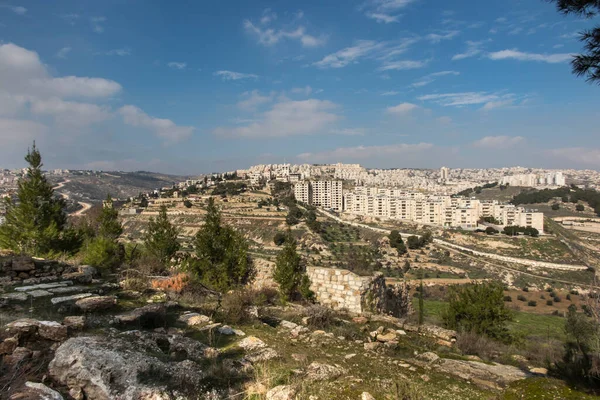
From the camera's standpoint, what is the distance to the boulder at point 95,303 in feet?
17.5

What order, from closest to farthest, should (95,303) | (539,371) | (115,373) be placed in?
(115,373)
(539,371)
(95,303)

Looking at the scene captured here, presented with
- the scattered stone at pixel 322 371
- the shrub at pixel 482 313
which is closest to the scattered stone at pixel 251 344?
the scattered stone at pixel 322 371

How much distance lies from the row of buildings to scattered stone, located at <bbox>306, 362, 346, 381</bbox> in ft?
289

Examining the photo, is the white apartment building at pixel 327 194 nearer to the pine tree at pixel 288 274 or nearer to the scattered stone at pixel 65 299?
the pine tree at pixel 288 274

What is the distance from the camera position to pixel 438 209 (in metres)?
93.8

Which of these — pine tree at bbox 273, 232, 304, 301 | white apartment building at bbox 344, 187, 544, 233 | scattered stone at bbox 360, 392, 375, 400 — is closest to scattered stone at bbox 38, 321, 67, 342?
scattered stone at bbox 360, 392, 375, 400

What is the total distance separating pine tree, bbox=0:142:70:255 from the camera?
46.4ft

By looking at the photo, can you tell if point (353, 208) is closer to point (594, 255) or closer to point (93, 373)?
point (594, 255)

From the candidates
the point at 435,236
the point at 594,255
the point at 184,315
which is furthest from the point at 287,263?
the point at 594,255

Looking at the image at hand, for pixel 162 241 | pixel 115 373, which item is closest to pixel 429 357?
pixel 115 373

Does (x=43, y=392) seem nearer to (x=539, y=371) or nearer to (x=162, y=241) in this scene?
(x=539, y=371)

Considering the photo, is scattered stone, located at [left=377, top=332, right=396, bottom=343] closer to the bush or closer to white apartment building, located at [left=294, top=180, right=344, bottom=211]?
the bush

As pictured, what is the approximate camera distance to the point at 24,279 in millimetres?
7570

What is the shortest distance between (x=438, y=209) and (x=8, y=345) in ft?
327
